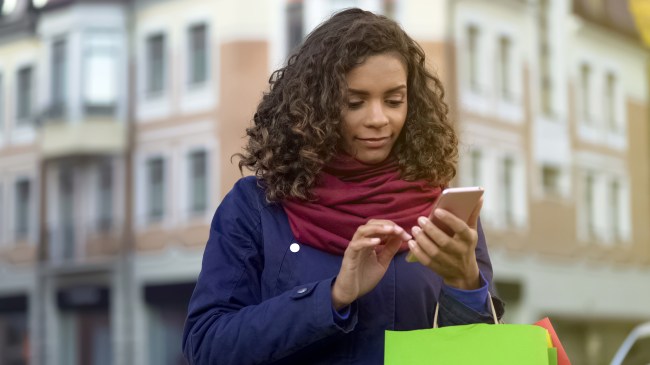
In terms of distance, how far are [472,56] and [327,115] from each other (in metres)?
12.5

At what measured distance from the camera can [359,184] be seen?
2.02 metres

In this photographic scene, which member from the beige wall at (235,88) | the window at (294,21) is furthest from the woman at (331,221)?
the window at (294,21)

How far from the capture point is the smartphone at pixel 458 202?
1.78m

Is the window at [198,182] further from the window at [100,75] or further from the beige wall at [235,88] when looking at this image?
the window at [100,75]

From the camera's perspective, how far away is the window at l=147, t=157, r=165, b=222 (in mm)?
14188

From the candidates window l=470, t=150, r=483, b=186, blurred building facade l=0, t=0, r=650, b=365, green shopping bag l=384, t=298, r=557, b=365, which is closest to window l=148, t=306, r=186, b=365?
blurred building facade l=0, t=0, r=650, b=365

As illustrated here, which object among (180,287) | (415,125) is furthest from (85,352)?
(415,125)

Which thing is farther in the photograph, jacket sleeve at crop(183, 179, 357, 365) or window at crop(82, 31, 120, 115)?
window at crop(82, 31, 120, 115)

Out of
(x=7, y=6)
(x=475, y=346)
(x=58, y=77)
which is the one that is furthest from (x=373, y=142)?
(x=58, y=77)

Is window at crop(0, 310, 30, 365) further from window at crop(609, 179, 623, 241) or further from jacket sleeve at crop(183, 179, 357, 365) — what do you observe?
jacket sleeve at crop(183, 179, 357, 365)

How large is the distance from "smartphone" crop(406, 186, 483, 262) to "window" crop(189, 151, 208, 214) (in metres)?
11.9

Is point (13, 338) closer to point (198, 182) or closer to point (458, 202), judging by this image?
point (198, 182)

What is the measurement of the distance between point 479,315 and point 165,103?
12411 mm

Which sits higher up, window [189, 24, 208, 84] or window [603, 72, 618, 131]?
window [189, 24, 208, 84]
